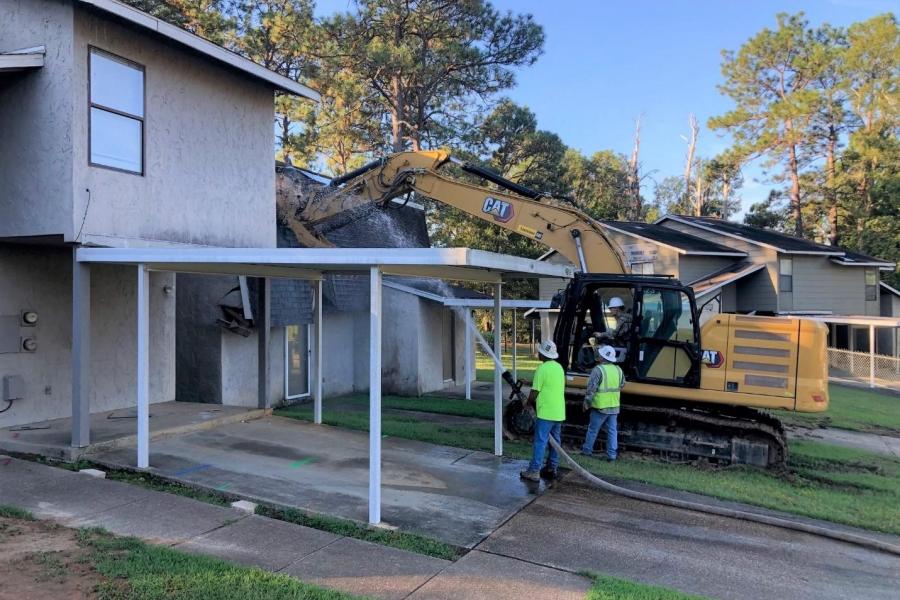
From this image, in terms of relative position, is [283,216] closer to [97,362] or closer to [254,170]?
[254,170]

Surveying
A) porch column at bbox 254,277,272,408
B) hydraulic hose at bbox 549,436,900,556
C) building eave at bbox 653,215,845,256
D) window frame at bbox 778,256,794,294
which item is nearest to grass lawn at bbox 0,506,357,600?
hydraulic hose at bbox 549,436,900,556

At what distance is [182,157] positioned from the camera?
10.1 m

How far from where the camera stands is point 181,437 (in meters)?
9.17

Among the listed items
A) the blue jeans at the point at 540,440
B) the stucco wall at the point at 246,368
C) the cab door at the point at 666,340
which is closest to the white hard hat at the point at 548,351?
the blue jeans at the point at 540,440

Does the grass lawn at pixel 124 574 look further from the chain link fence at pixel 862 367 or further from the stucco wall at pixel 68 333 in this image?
the chain link fence at pixel 862 367

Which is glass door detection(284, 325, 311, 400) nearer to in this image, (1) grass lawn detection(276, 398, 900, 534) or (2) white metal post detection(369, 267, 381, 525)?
(1) grass lawn detection(276, 398, 900, 534)

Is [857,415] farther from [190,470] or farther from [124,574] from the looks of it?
[124,574]

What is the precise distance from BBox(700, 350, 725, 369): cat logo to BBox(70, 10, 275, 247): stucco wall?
7.91 metres

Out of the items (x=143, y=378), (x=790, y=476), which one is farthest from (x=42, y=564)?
(x=790, y=476)

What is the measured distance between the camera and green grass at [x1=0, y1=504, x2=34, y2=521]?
577 centimetres

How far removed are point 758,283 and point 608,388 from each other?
21224 mm

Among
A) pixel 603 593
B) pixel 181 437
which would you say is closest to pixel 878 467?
pixel 603 593

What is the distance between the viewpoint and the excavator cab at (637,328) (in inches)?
367

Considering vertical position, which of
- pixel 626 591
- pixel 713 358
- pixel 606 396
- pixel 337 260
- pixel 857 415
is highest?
pixel 337 260
